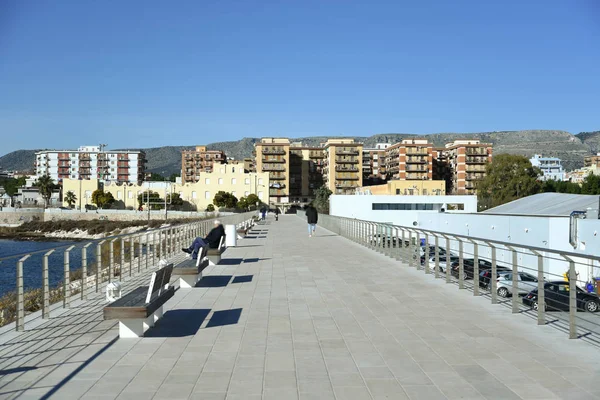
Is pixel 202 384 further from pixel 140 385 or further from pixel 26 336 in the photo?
pixel 26 336

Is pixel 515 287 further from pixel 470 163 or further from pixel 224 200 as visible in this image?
pixel 470 163

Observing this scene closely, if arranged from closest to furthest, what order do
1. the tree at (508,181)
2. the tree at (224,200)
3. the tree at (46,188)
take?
the tree at (508,181) → the tree at (224,200) → the tree at (46,188)

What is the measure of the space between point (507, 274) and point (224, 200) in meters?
84.6

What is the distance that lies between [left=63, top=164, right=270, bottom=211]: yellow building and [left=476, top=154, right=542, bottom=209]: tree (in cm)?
3844

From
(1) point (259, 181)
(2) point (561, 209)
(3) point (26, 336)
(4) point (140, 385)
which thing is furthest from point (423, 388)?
(1) point (259, 181)

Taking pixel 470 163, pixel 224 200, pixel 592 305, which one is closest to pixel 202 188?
pixel 224 200

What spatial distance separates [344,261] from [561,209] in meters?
40.8

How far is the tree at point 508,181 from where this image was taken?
91000mm

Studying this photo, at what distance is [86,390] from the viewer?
4973 millimetres

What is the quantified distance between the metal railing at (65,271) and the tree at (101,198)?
90457mm

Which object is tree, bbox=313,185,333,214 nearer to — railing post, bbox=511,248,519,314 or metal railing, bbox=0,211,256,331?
metal railing, bbox=0,211,256,331

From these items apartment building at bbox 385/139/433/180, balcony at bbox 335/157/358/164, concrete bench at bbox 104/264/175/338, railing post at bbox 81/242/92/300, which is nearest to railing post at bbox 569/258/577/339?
concrete bench at bbox 104/264/175/338

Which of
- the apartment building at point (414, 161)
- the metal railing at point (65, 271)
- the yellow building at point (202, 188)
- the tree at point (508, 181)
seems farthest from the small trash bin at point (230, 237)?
the apartment building at point (414, 161)

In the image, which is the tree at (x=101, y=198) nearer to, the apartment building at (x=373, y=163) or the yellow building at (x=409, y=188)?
the yellow building at (x=409, y=188)
